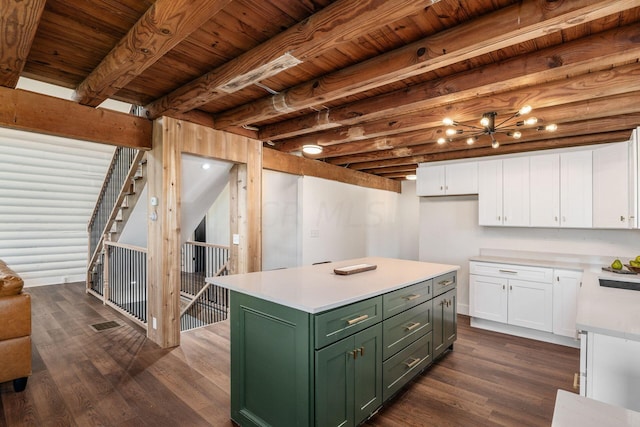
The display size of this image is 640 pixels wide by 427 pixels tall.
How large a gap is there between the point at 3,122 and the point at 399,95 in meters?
3.37

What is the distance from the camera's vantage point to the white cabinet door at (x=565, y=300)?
3.62m

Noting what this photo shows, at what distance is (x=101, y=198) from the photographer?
5621 millimetres

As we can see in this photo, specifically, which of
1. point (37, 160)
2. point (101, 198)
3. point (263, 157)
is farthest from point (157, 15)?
point (37, 160)

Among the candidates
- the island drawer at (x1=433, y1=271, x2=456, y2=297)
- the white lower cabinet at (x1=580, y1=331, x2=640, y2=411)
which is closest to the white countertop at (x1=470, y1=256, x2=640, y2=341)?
the white lower cabinet at (x1=580, y1=331, x2=640, y2=411)

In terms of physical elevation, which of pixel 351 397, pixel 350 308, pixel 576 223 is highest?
pixel 576 223

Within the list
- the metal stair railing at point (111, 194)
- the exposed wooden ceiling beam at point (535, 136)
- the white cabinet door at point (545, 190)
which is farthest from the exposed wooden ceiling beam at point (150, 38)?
the white cabinet door at point (545, 190)

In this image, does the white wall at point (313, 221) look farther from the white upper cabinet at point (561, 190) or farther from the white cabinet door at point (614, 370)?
the white cabinet door at point (614, 370)

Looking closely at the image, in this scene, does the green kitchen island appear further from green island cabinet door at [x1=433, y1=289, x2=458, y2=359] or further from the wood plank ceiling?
the wood plank ceiling

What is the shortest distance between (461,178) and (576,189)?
1337mm

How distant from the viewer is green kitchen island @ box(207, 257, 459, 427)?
1811mm

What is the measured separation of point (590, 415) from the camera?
2.64ft

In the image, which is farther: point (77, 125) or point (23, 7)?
point (77, 125)

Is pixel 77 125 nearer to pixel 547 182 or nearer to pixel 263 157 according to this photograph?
pixel 263 157

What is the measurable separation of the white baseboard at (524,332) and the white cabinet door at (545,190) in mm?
1324
